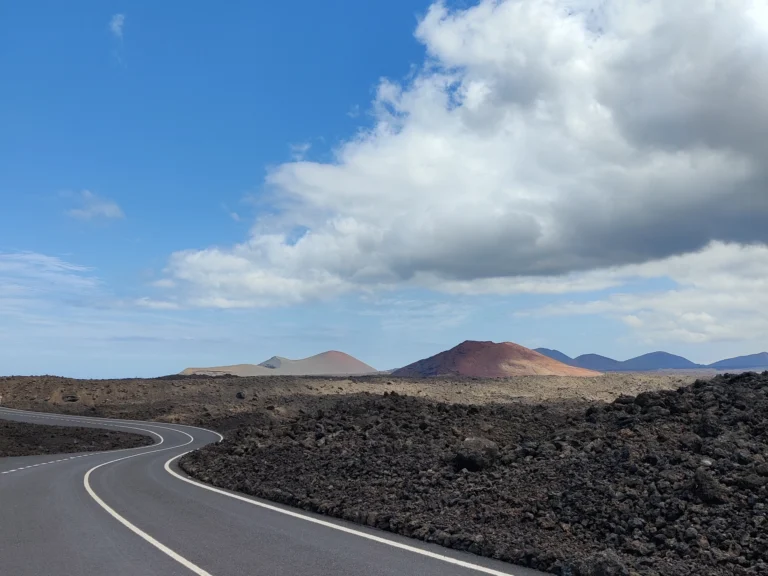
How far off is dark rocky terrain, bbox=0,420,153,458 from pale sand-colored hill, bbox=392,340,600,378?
69491mm

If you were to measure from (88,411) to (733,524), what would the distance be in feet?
227

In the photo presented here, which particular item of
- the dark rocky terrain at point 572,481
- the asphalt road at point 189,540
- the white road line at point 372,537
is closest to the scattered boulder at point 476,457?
the dark rocky terrain at point 572,481

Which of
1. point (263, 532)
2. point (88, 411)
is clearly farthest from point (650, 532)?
point (88, 411)

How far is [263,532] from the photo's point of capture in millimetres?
10969

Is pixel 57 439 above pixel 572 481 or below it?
below

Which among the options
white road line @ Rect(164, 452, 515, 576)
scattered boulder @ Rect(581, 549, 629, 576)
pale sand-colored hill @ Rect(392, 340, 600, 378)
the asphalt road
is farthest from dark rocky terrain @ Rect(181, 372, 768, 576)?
pale sand-colored hill @ Rect(392, 340, 600, 378)

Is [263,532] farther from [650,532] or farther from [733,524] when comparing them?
[733,524]

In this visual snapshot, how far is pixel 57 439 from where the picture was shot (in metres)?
44.9

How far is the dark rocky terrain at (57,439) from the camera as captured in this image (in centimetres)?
4084

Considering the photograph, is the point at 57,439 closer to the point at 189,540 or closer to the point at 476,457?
the point at 189,540

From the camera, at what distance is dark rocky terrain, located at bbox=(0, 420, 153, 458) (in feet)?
134

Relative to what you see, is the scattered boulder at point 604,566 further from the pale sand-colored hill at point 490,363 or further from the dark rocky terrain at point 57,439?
the pale sand-colored hill at point 490,363

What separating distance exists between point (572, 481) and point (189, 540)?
22.5ft

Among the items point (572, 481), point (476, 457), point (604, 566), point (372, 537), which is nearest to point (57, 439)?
point (476, 457)
